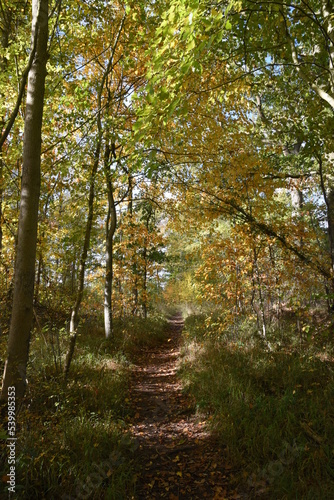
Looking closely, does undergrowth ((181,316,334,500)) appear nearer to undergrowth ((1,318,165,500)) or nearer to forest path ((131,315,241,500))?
forest path ((131,315,241,500))

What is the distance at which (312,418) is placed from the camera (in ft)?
12.5

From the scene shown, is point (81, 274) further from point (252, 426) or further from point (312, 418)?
point (312, 418)

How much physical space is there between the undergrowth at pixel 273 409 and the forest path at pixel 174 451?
221 mm

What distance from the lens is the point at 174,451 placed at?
3.90 m

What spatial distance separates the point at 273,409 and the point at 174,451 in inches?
57.7

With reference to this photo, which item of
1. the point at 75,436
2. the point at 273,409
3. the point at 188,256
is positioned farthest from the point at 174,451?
the point at 188,256

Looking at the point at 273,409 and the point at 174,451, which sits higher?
the point at 273,409

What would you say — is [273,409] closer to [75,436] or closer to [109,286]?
[75,436]

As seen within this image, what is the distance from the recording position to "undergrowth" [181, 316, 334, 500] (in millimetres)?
3045

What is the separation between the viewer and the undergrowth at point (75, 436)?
293cm

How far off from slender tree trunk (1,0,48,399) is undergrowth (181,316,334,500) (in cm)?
278


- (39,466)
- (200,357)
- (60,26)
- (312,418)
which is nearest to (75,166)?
(60,26)

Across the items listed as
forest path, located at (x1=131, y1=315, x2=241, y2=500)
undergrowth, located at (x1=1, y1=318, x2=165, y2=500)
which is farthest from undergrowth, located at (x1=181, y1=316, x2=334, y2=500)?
undergrowth, located at (x1=1, y1=318, x2=165, y2=500)

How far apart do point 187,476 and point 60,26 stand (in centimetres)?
692
